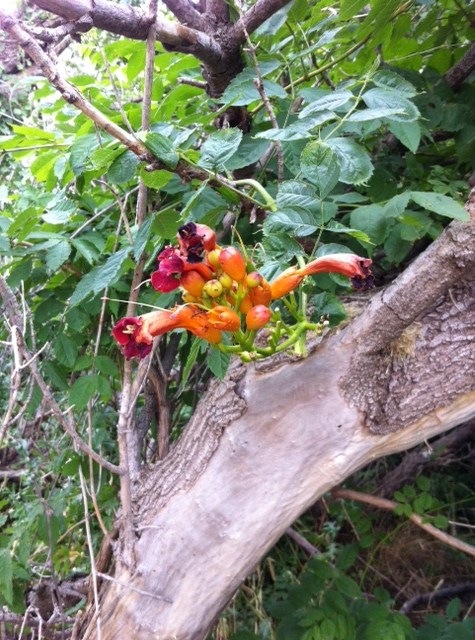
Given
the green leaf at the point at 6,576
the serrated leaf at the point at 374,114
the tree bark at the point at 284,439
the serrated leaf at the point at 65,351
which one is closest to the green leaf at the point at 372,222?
the tree bark at the point at 284,439

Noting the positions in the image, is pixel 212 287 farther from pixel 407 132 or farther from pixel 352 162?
pixel 407 132

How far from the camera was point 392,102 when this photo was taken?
3.10 feet

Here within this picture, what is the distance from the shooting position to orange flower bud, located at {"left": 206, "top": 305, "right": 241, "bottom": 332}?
34.0 inches

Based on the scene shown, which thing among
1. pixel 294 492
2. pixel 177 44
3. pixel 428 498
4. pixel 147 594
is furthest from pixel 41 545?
pixel 177 44

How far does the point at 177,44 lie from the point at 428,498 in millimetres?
1610

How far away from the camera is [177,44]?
1.17 m

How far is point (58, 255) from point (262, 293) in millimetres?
576

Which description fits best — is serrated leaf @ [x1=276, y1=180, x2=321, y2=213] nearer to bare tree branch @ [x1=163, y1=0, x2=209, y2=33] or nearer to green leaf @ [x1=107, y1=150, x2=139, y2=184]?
green leaf @ [x1=107, y1=150, x2=139, y2=184]

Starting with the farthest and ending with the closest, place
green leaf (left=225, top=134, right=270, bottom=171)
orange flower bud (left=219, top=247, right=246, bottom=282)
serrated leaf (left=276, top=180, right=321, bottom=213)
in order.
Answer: green leaf (left=225, top=134, right=270, bottom=171) → serrated leaf (left=276, top=180, right=321, bottom=213) → orange flower bud (left=219, top=247, right=246, bottom=282)

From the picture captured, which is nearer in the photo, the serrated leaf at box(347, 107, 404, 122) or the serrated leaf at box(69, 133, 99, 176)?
the serrated leaf at box(347, 107, 404, 122)

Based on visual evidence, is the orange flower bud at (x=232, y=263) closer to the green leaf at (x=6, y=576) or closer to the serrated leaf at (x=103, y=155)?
the serrated leaf at (x=103, y=155)

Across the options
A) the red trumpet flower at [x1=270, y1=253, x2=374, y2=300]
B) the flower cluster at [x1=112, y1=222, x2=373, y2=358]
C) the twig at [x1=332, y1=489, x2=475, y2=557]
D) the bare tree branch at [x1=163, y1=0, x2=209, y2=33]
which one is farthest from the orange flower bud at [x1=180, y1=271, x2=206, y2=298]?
the twig at [x1=332, y1=489, x2=475, y2=557]

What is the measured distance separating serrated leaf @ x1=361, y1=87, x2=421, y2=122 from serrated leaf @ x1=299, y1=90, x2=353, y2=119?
36 millimetres

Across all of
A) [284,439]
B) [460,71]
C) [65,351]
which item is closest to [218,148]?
[284,439]
